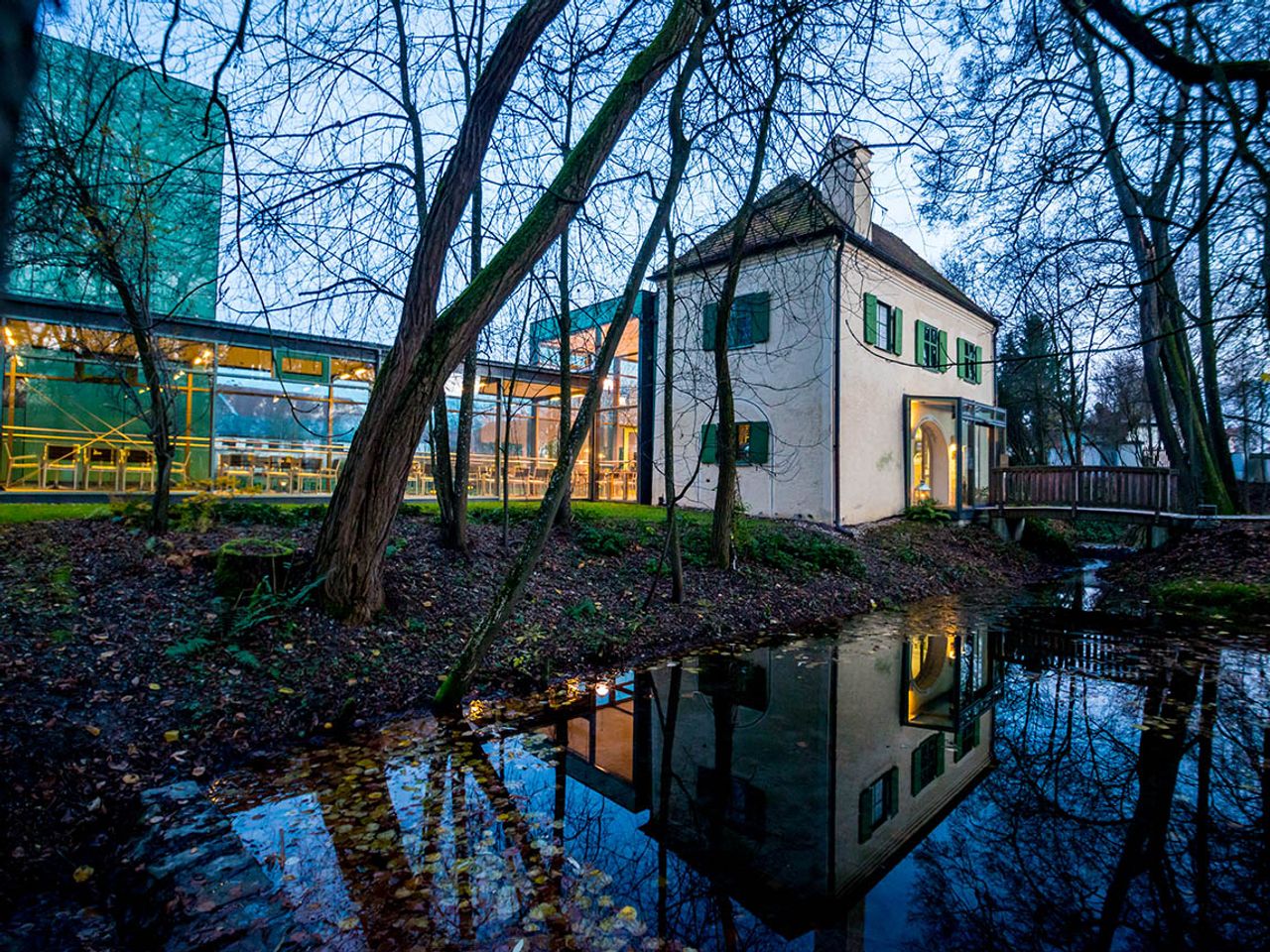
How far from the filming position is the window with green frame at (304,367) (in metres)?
14.4

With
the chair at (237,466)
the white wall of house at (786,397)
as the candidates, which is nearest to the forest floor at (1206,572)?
the white wall of house at (786,397)

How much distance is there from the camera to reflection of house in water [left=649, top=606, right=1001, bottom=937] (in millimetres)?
3148

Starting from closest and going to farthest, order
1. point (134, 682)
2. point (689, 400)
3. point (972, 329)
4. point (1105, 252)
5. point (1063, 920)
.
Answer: point (1063, 920) < point (134, 682) < point (1105, 252) < point (689, 400) < point (972, 329)

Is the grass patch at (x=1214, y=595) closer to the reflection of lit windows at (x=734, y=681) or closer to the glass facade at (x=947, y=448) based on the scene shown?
the glass facade at (x=947, y=448)

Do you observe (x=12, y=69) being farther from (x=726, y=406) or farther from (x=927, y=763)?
(x=726, y=406)

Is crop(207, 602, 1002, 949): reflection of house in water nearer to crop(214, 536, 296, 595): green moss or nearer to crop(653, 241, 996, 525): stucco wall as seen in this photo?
crop(214, 536, 296, 595): green moss

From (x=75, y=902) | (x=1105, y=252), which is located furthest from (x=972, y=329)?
(x=75, y=902)

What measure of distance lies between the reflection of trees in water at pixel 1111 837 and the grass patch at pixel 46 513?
903 cm

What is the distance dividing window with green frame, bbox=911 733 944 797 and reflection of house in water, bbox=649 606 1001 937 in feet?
0.03

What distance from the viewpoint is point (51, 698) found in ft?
13.1

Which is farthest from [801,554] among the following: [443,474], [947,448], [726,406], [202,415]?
[202,415]

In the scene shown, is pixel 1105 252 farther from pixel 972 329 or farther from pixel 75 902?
pixel 972 329

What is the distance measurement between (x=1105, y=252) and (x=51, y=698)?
8.45m

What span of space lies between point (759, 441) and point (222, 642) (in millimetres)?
12745
